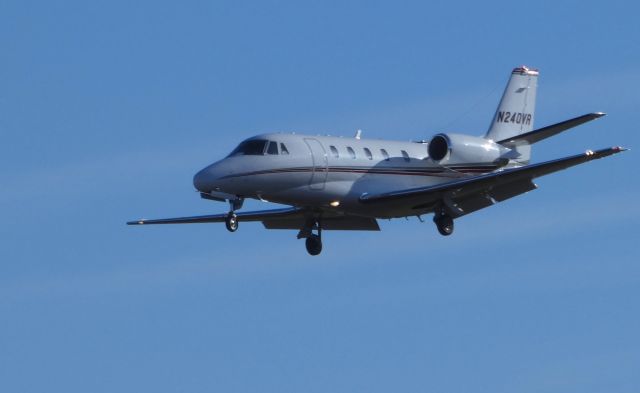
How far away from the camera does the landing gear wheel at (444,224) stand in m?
38.8

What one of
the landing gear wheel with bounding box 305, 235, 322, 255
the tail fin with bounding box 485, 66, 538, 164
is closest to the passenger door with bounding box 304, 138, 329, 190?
the landing gear wheel with bounding box 305, 235, 322, 255

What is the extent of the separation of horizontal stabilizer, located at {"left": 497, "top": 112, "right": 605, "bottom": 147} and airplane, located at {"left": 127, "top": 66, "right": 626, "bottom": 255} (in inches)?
1.0

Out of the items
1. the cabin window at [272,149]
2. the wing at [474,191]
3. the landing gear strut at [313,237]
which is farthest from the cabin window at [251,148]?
the landing gear strut at [313,237]

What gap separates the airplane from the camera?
1428 inches

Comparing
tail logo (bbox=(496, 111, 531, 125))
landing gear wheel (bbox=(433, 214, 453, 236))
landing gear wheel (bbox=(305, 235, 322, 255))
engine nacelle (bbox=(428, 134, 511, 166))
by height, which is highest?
tail logo (bbox=(496, 111, 531, 125))

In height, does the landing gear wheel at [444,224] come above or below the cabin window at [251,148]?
below

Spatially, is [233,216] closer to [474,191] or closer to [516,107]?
[474,191]

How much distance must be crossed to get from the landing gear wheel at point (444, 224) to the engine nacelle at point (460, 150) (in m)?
1.62

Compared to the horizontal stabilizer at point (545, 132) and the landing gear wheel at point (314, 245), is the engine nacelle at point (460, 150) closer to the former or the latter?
the horizontal stabilizer at point (545, 132)

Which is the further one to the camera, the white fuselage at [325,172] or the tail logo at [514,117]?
the tail logo at [514,117]

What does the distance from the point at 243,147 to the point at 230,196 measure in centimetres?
147

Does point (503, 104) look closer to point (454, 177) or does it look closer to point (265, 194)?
point (454, 177)

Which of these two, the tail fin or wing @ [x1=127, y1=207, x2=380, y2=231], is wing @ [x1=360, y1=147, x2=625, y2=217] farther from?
the tail fin

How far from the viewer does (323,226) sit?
40.3 metres
